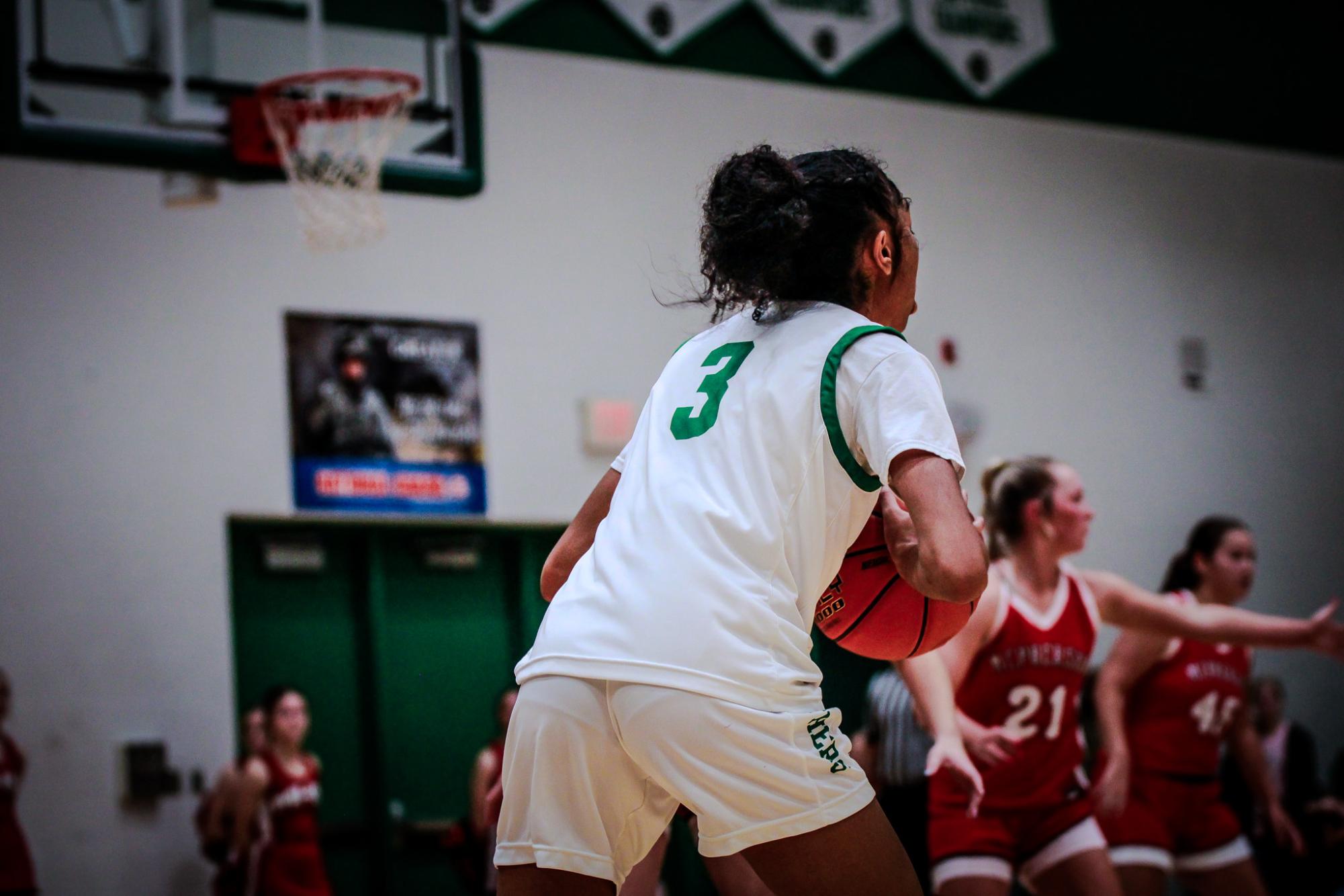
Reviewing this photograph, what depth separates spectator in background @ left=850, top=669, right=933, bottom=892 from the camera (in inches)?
231

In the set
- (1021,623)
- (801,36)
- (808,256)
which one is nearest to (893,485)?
(808,256)

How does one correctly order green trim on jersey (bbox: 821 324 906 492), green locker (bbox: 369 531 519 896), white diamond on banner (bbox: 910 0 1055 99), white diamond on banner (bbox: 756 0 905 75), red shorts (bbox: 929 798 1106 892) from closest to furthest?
1. green trim on jersey (bbox: 821 324 906 492)
2. red shorts (bbox: 929 798 1106 892)
3. green locker (bbox: 369 531 519 896)
4. white diamond on banner (bbox: 756 0 905 75)
5. white diamond on banner (bbox: 910 0 1055 99)

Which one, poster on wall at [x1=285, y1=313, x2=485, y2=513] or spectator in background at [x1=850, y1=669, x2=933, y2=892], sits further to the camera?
poster on wall at [x1=285, y1=313, x2=485, y2=513]

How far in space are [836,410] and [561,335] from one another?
7220 millimetres

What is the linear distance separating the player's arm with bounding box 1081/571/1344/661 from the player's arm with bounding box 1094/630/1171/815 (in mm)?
289

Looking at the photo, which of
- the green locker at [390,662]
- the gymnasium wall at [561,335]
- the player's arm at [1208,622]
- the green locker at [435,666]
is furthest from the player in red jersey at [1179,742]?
the green locker at [435,666]

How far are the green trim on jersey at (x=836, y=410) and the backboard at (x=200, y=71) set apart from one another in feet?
15.7

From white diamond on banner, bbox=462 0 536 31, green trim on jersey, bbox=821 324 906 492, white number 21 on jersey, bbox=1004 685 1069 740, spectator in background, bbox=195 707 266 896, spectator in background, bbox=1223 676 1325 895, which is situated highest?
white diamond on banner, bbox=462 0 536 31

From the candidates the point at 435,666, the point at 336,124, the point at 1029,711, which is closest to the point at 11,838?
the point at 435,666

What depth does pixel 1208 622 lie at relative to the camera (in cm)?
507

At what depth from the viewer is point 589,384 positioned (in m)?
9.45

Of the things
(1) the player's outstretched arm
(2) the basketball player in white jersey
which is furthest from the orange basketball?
(1) the player's outstretched arm

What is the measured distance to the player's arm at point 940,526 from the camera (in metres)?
2.17

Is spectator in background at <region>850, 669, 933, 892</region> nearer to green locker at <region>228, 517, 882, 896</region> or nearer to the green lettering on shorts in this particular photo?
green locker at <region>228, 517, 882, 896</region>
